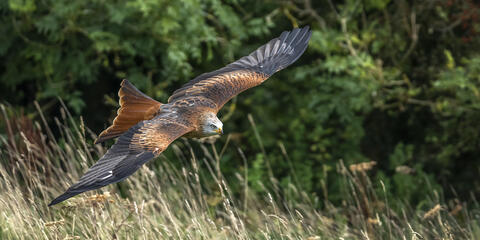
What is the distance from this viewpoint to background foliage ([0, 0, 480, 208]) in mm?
7449

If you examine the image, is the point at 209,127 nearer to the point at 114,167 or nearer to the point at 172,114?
the point at 172,114

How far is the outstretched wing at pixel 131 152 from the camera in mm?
3850

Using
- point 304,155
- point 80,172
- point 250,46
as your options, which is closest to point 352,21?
point 250,46

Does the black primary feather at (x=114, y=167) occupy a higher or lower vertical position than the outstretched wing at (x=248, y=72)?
lower

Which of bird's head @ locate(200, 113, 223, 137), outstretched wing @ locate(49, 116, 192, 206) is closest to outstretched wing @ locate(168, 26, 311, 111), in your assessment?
bird's head @ locate(200, 113, 223, 137)

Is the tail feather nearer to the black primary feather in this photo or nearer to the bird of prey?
the bird of prey

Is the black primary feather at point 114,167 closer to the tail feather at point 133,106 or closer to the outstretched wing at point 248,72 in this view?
the tail feather at point 133,106

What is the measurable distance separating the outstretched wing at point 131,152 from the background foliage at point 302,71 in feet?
7.76

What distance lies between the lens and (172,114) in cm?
504

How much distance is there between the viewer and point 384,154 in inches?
394

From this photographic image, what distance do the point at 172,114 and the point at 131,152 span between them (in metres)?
0.80

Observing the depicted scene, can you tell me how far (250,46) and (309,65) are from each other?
105 cm

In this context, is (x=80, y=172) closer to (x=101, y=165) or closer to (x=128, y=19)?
(x=101, y=165)

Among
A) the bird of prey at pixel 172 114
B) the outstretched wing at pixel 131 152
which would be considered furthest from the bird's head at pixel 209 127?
the outstretched wing at pixel 131 152
